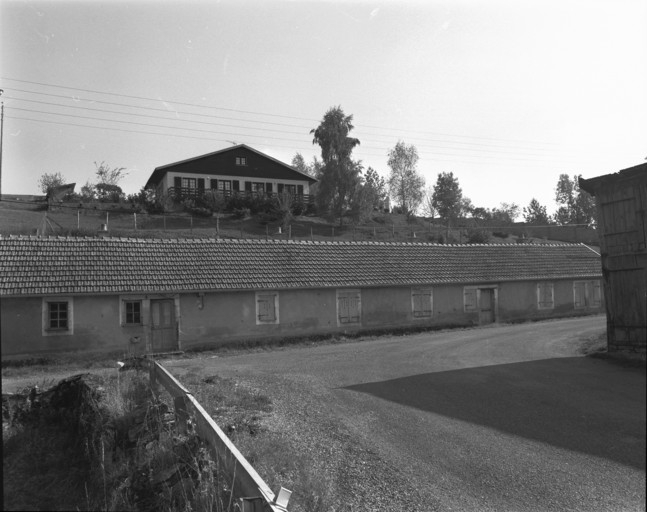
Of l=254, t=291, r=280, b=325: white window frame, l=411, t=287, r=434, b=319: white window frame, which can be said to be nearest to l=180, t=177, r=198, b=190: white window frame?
l=254, t=291, r=280, b=325: white window frame

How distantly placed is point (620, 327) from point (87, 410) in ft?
18.4

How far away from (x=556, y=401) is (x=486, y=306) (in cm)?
2189

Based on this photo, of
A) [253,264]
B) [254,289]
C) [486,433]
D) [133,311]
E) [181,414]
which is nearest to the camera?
[486,433]

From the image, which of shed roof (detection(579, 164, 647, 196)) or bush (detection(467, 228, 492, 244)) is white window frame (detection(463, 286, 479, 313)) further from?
shed roof (detection(579, 164, 647, 196))

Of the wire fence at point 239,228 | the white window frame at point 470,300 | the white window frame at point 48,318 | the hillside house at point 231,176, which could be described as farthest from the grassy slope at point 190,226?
the white window frame at point 470,300

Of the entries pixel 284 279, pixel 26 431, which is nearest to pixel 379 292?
pixel 284 279

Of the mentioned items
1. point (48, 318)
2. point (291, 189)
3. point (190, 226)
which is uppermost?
point (291, 189)

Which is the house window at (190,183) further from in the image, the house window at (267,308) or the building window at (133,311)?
the building window at (133,311)

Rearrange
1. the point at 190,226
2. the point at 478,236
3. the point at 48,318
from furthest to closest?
1. the point at 478,236
2. the point at 190,226
3. the point at 48,318

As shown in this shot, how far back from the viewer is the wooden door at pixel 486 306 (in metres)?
24.3

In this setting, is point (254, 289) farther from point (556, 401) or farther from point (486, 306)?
point (556, 401)

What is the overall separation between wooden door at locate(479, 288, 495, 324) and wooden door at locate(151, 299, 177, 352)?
14.9 m

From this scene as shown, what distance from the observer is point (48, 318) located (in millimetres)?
16703

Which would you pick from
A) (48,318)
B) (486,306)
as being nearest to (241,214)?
(486,306)
